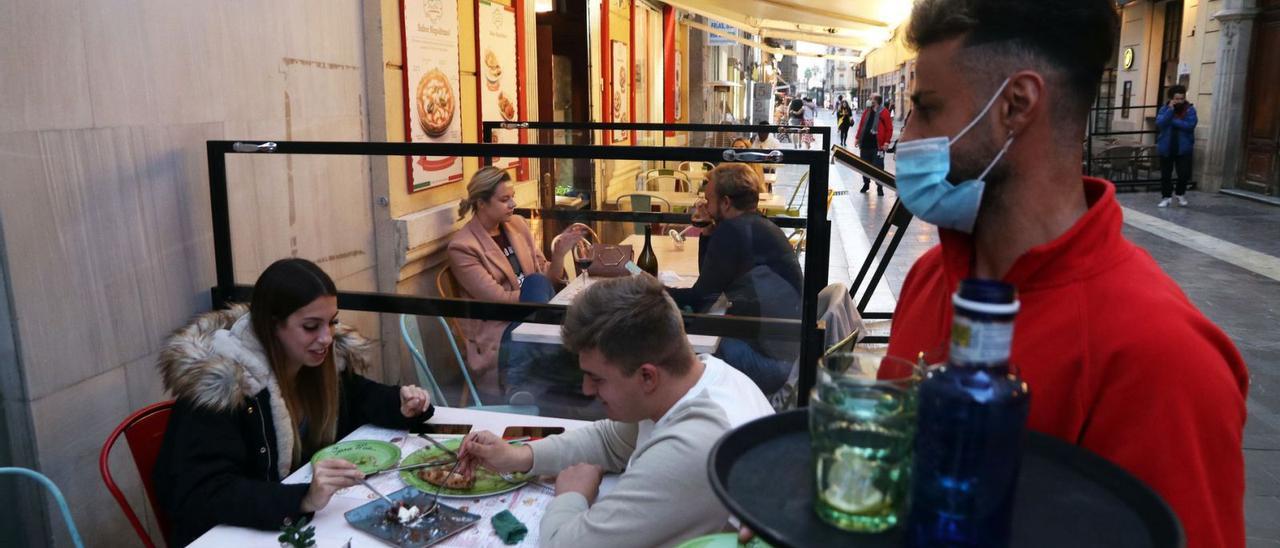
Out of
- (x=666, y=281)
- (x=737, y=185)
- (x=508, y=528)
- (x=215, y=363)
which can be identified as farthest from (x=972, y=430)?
(x=666, y=281)

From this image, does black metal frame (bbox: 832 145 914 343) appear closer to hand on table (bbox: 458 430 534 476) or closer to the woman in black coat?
hand on table (bbox: 458 430 534 476)

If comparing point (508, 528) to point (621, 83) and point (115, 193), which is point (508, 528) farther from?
point (621, 83)

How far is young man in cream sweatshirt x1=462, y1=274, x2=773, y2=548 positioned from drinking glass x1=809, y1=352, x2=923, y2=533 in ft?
3.36

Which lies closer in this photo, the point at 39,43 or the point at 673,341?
the point at 673,341

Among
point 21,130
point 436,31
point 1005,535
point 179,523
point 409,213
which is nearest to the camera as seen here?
point 1005,535

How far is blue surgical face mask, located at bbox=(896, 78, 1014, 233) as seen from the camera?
1197 millimetres

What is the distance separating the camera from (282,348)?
8.72 ft

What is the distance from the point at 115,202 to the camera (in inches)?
121

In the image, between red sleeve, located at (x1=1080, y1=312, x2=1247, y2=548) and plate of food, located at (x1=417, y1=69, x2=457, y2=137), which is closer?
red sleeve, located at (x1=1080, y1=312, x2=1247, y2=548)

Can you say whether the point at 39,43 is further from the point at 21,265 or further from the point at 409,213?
the point at 409,213

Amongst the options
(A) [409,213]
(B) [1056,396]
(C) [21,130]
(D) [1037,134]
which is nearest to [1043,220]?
(D) [1037,134]

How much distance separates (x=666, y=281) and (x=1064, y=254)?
368 centimetres

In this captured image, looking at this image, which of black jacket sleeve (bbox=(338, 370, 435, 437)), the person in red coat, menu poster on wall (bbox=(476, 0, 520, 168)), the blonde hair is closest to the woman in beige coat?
the blonde hair

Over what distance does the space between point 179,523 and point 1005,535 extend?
7.29 ft
